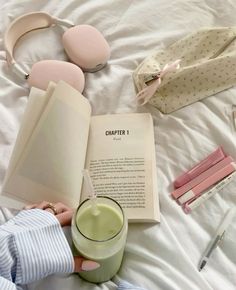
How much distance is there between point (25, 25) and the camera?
2.82 ft

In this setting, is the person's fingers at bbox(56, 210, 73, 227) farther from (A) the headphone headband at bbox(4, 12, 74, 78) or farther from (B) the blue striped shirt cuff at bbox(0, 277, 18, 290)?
(A) the headphone headband at bbox(4, 12, 74, 78)

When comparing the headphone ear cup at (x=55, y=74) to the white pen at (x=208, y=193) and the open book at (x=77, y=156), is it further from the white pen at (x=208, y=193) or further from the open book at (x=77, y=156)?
the white pen at (x=208, y=193)

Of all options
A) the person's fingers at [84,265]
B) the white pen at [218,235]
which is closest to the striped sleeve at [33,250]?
the person's fingers at [84,265]

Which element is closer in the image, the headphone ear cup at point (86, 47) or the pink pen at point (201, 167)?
the pink pen at point (201, 167)

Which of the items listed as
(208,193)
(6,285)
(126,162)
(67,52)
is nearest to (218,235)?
(208,193)

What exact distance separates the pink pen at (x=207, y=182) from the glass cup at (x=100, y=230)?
14 centimetres

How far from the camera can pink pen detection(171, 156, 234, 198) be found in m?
0.69

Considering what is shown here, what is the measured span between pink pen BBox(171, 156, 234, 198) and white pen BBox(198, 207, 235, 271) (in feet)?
0.20

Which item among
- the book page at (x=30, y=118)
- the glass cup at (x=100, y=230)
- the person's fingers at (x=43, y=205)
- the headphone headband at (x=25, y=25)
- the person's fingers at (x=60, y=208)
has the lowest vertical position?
the person's fingers at (x=60, y=208)

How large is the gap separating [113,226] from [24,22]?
1.51ft

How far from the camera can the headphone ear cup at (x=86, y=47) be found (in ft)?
2.66

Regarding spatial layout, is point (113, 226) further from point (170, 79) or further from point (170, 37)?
point (170, 37)

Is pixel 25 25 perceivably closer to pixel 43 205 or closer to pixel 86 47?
pixel 86 47

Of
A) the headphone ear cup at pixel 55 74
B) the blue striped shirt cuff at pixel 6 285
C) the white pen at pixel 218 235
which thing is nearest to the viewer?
the blue striped shirt cuff at pixel 6 285
